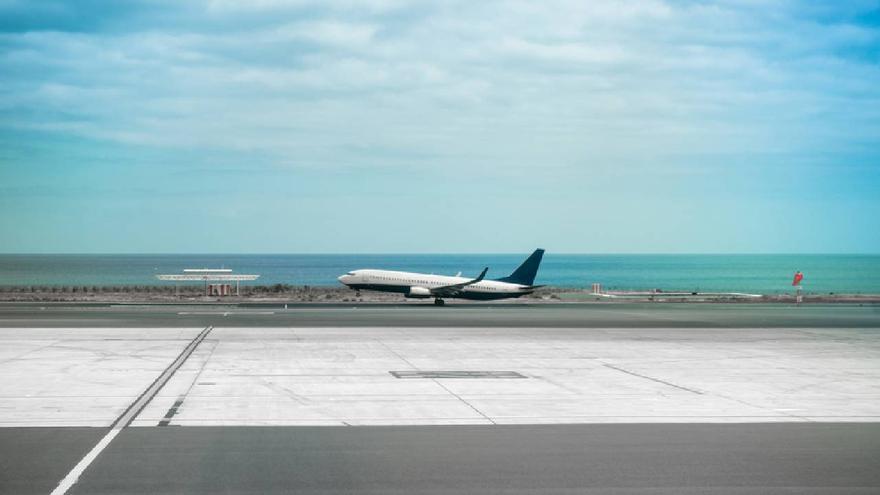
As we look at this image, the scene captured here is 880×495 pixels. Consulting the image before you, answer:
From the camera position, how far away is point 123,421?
1631cm

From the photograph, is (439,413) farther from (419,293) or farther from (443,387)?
(419,293)

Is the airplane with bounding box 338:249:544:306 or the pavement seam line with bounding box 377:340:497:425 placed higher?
the airplane with bounding box 338:249:544:306

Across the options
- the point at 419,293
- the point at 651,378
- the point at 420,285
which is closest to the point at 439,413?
the point at 651,378

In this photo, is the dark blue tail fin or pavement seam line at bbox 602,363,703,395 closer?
pavement seam line at bbox 602,363,703,395

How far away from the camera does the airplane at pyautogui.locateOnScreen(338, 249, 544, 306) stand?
6975 centimetres

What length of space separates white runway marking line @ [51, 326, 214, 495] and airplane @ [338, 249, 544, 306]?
132 feet

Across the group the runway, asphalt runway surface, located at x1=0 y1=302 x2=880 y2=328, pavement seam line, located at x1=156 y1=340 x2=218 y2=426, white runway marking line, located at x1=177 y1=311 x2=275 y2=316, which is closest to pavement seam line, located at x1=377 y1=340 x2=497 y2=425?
the runway

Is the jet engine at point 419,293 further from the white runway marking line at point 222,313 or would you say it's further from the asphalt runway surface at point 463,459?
the asphalt runway surface at point 463,459

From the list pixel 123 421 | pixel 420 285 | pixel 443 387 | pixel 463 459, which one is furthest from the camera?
pixel 420 285

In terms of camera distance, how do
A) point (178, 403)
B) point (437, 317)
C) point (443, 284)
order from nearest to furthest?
1. point (178, 403)
2. point (437, 317)
3. point (443, 284)

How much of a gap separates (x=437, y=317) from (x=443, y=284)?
1767 cm

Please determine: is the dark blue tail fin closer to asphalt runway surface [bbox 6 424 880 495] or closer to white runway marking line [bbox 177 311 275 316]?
white runway marking line [bbox 177 311 275 316]

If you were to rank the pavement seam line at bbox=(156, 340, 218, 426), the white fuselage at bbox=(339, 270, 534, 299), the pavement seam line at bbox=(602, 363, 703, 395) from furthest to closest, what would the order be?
the white fuselage at bbox=(339, 270, 534, 299), the pavement seam line at bbox=(602, 363, 703, 395), the pavement seam line at bbox=(156, 340, 218, 426)

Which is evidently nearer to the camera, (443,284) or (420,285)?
(443,284)
